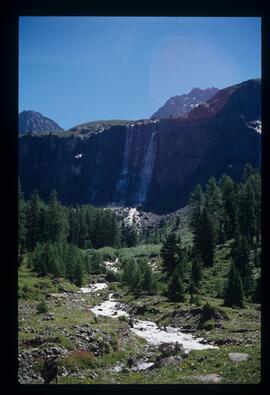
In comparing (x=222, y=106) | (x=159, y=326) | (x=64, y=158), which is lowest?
(x=159, y=326)

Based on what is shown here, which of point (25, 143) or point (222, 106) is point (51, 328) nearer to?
point (222, 106)

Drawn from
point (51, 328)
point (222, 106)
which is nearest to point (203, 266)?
point (51, 328)

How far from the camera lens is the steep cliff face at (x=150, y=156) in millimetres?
117188

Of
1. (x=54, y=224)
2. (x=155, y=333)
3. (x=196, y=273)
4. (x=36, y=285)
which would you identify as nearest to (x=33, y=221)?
(x=54, y=224)

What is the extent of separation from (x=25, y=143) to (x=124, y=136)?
3029 cm

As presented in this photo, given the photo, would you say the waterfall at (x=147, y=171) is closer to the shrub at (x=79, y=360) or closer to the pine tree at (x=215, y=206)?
the pine tree at (x=215, y=206)

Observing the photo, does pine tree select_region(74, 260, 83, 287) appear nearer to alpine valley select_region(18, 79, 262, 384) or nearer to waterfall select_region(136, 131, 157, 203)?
alpine valley select_region(18, 79, 262, 384)

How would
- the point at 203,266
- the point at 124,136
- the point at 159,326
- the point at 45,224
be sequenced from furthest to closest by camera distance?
the point at 124,136
the point at 45,224
the point at 203,266
the point at 159,326

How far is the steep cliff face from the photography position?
117 metres

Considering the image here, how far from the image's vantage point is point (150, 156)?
393 feet
